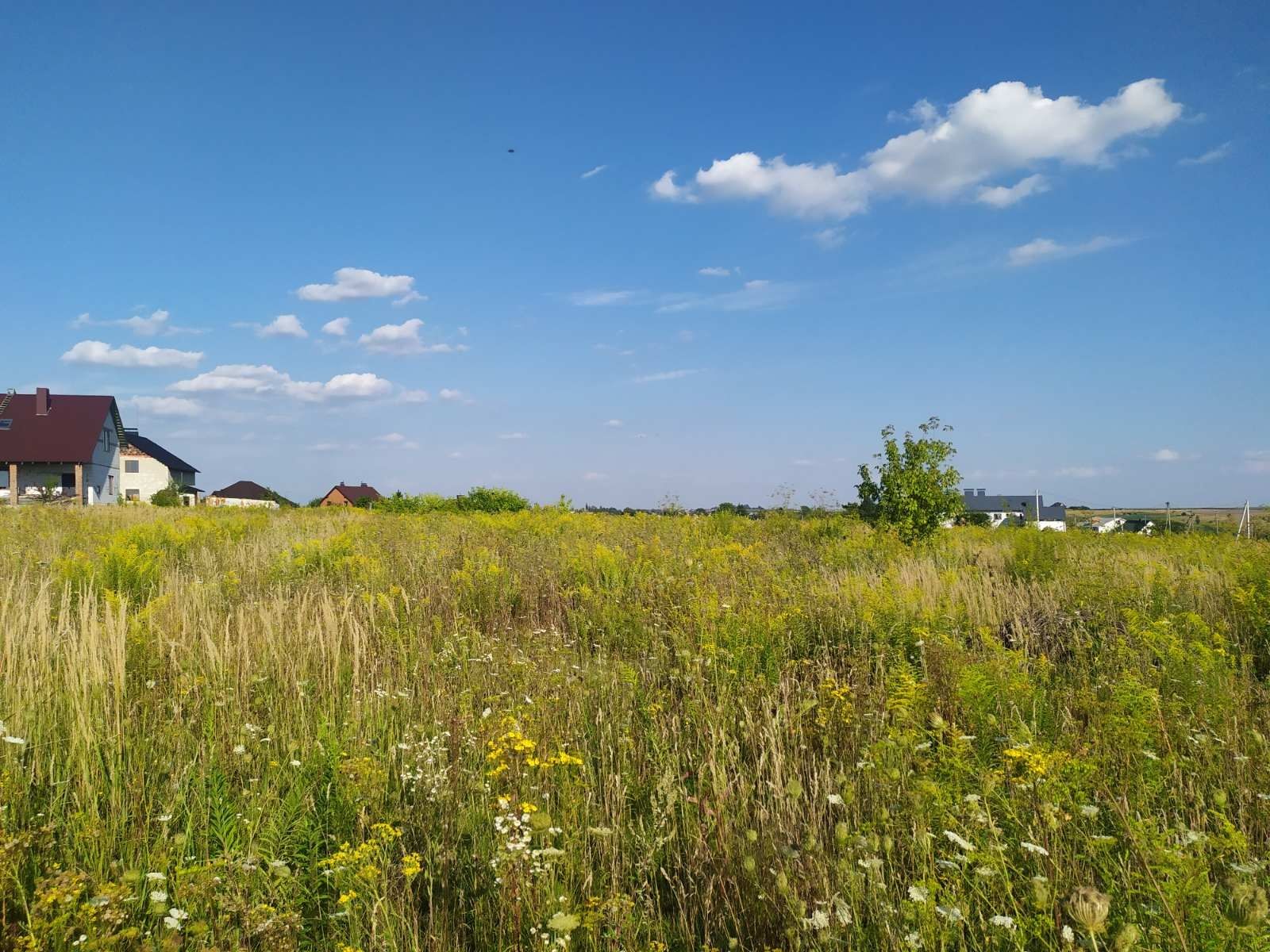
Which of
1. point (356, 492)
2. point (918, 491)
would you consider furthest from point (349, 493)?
point (918, 491)

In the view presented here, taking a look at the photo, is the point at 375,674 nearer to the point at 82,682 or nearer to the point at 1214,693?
the point at 82,682

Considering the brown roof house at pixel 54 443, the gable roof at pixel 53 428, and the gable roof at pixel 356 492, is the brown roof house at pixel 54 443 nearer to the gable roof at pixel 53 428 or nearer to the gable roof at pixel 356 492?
the gable roof at pixel 53 428

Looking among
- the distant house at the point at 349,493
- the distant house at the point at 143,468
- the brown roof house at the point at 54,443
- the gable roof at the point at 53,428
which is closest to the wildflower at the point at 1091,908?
the brown roof house at the point at 54,443

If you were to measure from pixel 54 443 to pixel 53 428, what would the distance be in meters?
1.37

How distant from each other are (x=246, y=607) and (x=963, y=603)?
6197mm

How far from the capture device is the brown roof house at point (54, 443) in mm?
42188

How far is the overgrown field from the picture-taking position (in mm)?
2061

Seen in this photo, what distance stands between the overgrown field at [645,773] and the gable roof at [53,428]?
46.7m

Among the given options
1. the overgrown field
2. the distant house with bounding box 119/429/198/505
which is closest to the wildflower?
the overgrown field

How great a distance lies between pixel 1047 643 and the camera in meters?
5.60

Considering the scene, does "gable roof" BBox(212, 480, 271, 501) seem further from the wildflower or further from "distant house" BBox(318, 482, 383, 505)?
the wildflower

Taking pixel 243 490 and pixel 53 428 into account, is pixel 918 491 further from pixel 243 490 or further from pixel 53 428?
pixel 243 490

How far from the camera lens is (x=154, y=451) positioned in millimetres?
64125

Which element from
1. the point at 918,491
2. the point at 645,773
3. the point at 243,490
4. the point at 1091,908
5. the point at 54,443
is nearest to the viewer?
the point at 1091,908
